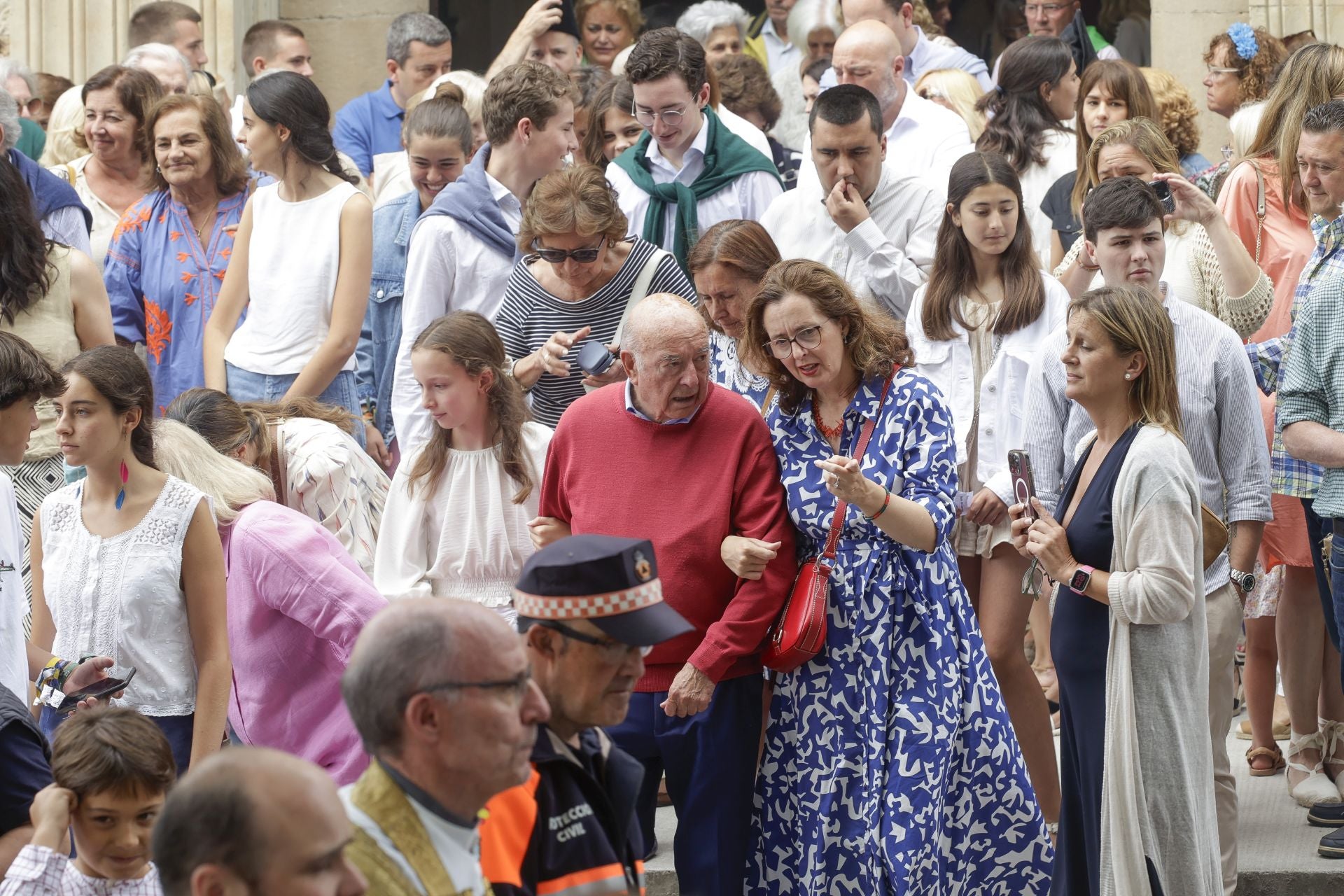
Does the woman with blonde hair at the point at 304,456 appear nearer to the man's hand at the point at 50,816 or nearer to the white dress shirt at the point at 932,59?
the man's hand at the point at 50,816

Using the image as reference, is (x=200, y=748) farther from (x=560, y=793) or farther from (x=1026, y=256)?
(x=1026, y=256)

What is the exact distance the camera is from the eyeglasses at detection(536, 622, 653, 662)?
3.27 m

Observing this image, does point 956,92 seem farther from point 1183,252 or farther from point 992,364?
point 992,364

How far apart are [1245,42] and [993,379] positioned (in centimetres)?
312

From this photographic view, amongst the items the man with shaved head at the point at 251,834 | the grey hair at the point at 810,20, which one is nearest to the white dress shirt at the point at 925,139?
the grey hair at the point at 810,20

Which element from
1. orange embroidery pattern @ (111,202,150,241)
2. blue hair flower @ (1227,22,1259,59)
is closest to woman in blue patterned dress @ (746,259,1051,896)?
orange embroidery pattern @ (111,202,150,241)

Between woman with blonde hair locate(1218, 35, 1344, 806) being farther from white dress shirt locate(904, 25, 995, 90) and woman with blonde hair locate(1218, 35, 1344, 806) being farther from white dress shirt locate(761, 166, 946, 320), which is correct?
white dress shirt locate(904, 25, 995, 90)

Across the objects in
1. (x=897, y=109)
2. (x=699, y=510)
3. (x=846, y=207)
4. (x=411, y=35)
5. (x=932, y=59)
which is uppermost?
(x=411, y=35)

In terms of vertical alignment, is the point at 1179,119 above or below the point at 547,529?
above

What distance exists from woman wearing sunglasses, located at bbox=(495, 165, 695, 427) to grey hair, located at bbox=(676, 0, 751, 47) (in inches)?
160

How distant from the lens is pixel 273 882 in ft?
8.00

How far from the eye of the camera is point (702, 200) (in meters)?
6.82

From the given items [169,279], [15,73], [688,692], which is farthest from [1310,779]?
[15,73]

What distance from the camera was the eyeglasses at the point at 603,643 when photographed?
3266mm
